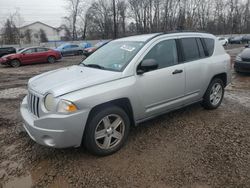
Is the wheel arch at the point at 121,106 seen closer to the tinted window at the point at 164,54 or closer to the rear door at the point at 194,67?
the tinted window at the point at 164,54

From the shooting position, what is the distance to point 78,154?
3.39 metres

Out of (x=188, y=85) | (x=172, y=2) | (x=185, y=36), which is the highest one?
(x=172, y=2)

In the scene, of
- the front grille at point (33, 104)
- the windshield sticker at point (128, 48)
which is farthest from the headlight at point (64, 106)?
the windshield sticker at point (128, 48)

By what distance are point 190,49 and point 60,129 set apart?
299 centimetres

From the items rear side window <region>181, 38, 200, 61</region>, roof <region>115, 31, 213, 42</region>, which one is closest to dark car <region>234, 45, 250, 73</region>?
roof <region>115, 31, 213, 42</region>

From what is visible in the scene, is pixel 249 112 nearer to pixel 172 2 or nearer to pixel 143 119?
pixel 143 119

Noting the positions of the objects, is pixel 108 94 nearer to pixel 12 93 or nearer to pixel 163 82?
pixel 163 82

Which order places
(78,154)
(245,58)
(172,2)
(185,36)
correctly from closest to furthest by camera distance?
(78,154)
(185,36)
(245,58)
(172,2)

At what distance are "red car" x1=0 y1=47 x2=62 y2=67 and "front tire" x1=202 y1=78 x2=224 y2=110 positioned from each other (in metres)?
15.2

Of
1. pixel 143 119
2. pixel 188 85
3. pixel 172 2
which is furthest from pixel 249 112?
pixel 172 2

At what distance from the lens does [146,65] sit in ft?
11.4

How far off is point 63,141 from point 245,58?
8799mm

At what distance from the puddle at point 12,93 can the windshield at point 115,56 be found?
4104 millimetres

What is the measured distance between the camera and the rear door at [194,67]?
4.30m
